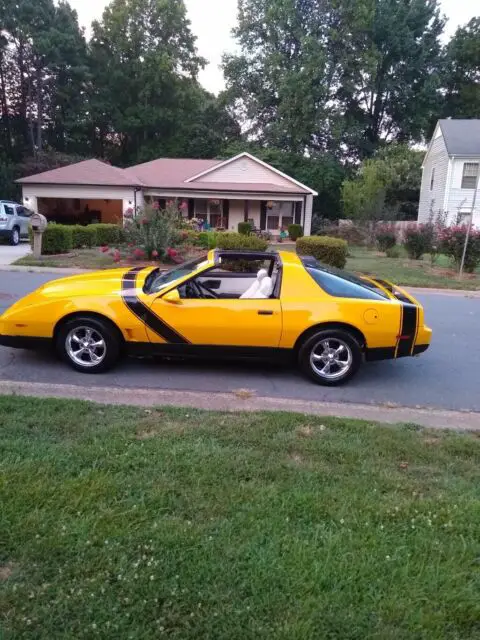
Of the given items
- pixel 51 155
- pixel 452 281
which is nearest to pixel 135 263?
pixel 452 281

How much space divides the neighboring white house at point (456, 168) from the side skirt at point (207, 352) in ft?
90.1

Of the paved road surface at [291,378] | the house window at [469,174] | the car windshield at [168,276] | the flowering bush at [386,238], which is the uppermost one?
the house window at [469,174]

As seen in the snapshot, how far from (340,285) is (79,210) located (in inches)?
1139

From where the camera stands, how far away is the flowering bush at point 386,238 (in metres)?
23.8

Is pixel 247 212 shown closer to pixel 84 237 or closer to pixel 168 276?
pixel 84 237

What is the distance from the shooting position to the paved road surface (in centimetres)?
540

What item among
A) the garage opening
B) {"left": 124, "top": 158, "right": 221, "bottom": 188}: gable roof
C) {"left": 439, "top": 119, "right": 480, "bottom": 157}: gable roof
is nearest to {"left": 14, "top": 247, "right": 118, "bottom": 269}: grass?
the garage opening

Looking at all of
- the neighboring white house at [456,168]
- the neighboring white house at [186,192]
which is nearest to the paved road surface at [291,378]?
the neighboring white house at [186,192]

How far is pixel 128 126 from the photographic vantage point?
154ft

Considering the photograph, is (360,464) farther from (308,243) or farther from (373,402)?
(308,243)

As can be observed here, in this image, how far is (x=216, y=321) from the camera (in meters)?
5.54

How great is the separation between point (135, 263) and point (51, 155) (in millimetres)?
28291

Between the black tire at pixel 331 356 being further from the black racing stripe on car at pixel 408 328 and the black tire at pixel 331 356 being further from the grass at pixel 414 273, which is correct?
the grass at pixel 414 273

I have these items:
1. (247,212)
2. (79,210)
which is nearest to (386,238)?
(247,212)
